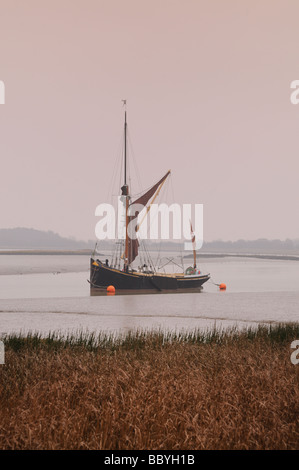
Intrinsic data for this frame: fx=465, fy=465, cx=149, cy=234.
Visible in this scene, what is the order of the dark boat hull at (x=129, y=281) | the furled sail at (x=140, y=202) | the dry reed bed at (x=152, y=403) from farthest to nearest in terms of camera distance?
1. the furled sail at (x=140, y=202)
2. the dark boat hull at (x=129, y=281)
3. the dry reed bed at (x=152, y=403)

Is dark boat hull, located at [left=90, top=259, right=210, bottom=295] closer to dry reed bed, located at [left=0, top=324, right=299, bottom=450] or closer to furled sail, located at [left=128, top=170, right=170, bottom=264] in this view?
furled sail, located at [left=128, top=170, right=170, bottom=264]

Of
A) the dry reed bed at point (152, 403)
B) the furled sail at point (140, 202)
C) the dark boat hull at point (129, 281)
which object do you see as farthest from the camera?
the furled sail at point (140, 202)

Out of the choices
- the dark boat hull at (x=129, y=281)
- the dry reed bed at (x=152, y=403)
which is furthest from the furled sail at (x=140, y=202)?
the dry reed bed at (x=152, y=403)

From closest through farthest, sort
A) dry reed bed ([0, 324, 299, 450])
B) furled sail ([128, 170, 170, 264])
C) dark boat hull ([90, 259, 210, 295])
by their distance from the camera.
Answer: dry reed bed ([0, 324, 299, 450]), dark boat hull ([90, 259, 210, 295]), furled sail ([128, 170, 170, 264])

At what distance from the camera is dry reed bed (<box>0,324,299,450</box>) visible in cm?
557

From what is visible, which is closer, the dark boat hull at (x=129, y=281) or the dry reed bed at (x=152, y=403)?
the dry reed bed at (x=152, y=403)

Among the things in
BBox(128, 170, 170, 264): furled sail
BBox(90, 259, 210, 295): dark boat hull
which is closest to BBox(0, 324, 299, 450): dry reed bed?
BBox(90, 259, 210, 295): dark boat hull

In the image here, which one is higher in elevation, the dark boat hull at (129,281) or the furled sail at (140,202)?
the furled sail at (140,202)

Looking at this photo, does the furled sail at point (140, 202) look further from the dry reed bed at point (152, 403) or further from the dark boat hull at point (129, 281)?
the dry reed bed at point (152, 403)

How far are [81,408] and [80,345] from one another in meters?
5.67

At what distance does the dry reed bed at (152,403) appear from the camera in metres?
5.57

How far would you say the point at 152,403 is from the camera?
21.1 feet
